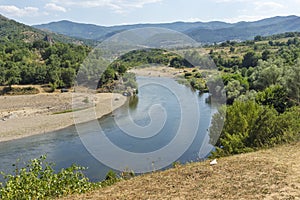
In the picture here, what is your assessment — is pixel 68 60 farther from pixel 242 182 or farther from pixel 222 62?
pixel 242 182

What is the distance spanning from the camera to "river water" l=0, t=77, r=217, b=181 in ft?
62.6

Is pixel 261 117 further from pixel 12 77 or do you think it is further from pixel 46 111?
pixel 12 77

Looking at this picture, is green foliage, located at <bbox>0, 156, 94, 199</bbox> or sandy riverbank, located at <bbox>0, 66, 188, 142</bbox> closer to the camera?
green foliage, located at <bbox>0, 156, 94, 199</bbox>

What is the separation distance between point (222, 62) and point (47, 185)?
5672 centimetres

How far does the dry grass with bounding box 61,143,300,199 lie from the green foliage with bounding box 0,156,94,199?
1.37ft

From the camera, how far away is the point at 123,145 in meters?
22.5

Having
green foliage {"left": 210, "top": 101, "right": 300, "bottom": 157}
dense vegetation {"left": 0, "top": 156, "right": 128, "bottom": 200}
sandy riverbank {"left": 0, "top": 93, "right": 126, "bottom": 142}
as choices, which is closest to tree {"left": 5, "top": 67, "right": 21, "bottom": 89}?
sandy riverbank {"left": 0, "top": 93, "right": 126, "bottom": 142}

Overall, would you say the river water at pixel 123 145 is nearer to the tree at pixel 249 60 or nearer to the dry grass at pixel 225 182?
the dry grass at pixel 225 182

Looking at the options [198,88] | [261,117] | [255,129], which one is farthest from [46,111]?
[255,129]

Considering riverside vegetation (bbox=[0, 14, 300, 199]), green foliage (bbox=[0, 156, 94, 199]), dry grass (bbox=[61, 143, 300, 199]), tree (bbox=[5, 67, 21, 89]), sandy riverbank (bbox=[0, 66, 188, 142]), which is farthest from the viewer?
tree (bbox=[5, 67, 21, 89])

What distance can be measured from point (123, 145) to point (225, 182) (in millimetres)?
15979

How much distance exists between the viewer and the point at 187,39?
13664 mm

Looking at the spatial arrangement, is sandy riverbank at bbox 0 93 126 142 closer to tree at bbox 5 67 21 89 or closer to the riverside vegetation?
the riverside vegetation

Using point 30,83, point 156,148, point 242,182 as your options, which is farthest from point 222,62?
point 242,182
